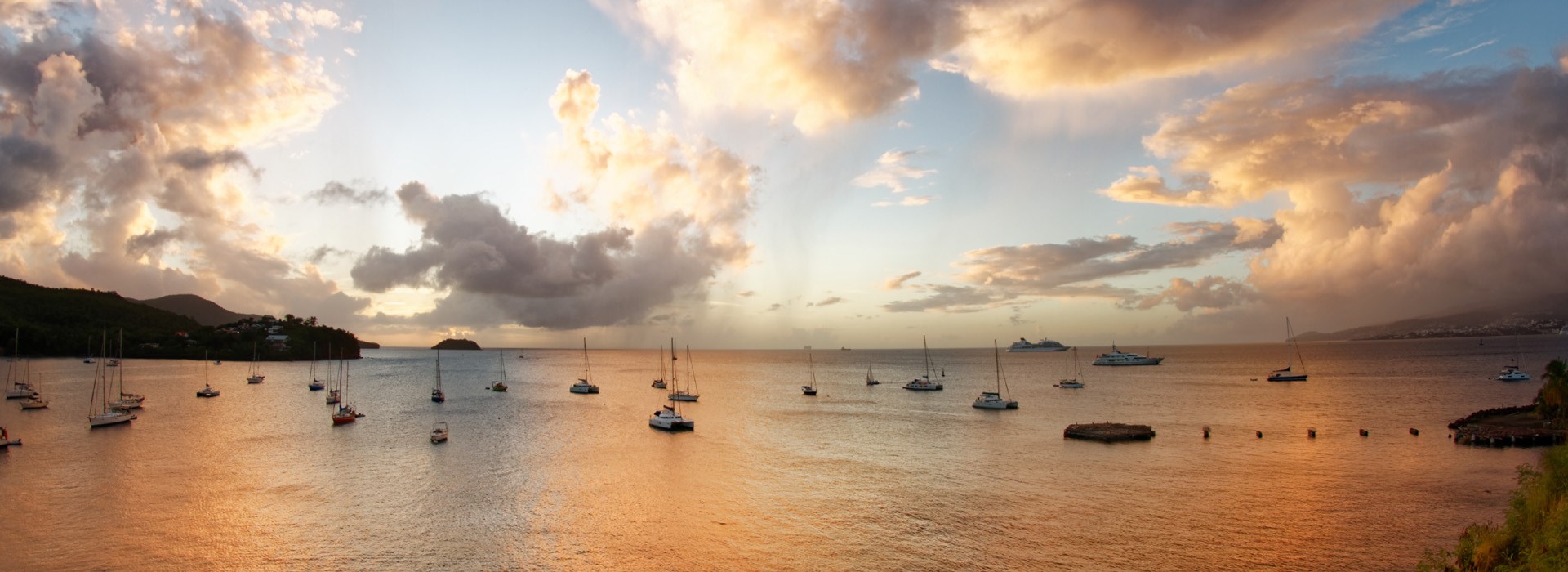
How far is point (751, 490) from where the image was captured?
48.2 meters

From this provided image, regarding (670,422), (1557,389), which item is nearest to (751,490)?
(670,422)

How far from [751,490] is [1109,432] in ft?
120

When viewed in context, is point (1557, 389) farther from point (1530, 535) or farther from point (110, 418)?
point (110, 418)

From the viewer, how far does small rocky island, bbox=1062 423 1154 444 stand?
65.6 metres

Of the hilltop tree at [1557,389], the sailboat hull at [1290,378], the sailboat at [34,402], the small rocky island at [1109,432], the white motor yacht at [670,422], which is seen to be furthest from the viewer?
the sailboat hull at [1290,378]

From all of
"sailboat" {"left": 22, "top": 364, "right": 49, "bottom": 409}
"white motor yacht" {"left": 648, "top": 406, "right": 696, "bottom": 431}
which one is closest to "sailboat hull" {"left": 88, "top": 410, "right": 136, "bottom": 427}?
"sailboat" {"left": 22, "top": 364, "right": 49, "bottom": 409}

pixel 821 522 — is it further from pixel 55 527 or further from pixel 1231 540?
pixel 55 527

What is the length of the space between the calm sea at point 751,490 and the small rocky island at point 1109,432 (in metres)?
1.69

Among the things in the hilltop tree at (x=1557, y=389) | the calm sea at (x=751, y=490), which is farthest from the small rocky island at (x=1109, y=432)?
the hilltop tree at (x=1557, y=389)

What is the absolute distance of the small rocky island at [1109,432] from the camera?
6556 centimetres

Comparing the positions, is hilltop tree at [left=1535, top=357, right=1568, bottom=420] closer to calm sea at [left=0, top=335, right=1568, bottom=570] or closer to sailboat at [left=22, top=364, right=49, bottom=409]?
calm sea at [left=0, top=335, right=1568, bottom=570]

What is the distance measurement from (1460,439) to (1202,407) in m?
35.8

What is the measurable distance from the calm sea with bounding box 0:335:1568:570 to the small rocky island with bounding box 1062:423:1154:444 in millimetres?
1692

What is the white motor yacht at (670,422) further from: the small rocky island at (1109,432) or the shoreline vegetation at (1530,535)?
the shoreline vegetation at (1530,535)
